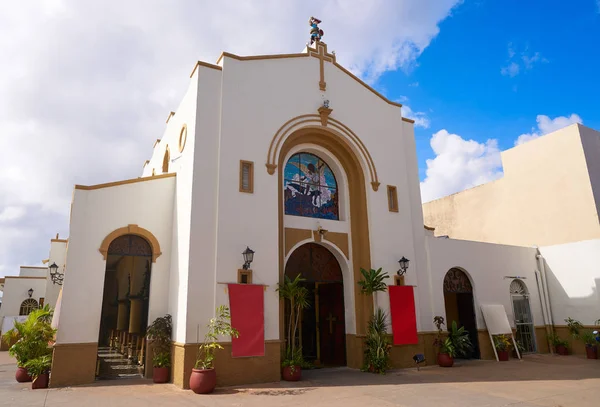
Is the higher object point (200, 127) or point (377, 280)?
point (200, 127)

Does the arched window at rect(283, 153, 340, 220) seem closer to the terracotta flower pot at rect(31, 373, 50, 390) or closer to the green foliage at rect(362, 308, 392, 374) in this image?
the green foliage at rect(362, 308, 392, 374)

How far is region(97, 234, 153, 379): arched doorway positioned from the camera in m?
12.1

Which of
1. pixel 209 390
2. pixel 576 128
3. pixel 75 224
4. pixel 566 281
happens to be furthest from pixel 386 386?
pixel 576 128

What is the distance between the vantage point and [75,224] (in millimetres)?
11266

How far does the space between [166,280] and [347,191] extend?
21.4 feet

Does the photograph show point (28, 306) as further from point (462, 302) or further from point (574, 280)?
point (574, 280)

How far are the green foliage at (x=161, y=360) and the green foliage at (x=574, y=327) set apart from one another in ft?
50.3

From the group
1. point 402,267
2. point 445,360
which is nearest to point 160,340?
point 402,267

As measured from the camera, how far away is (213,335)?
1020 cm

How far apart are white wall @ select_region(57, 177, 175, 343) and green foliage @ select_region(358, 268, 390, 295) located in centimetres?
589

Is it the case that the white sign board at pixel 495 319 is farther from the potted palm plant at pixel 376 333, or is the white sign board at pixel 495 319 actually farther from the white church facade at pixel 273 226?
the potted palm plant at pixel 376 333

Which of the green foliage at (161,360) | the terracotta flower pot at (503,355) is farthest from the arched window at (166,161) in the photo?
the terracotta flower pot at (503,355)

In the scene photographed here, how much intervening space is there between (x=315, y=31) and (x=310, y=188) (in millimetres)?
5756

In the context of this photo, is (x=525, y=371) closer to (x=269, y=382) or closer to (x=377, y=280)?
(x=377, y=280)
